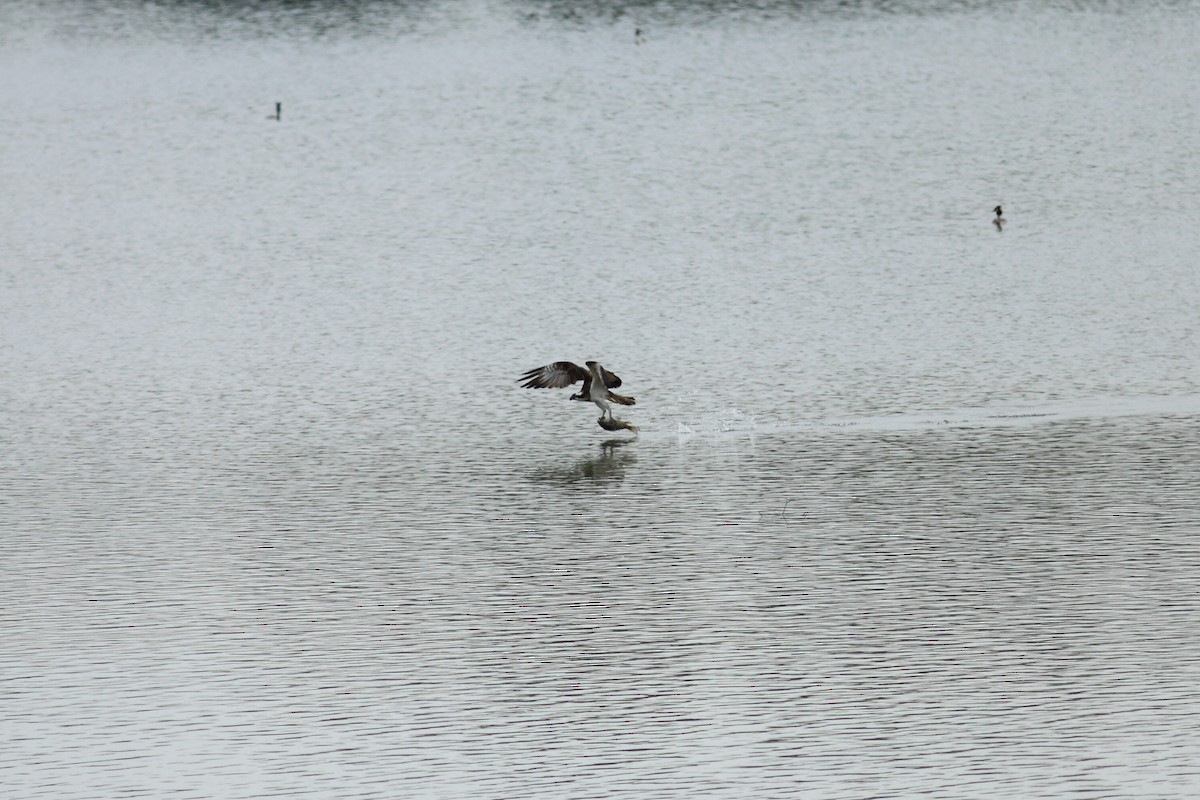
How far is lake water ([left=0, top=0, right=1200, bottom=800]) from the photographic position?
→ 49.0 feet

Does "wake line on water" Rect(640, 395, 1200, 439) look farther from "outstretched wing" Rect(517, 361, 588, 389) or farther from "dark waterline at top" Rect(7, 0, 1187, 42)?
"dark waterline at top" Rect(7, 0, 1187, 42)

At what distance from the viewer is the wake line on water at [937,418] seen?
26.5 meters

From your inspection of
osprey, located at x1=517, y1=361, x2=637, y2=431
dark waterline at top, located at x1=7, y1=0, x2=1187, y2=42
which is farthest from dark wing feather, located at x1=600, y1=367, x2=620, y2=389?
dark waterline at top, located at x1=7, y1=0, x2=1187, y2=42

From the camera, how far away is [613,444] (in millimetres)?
26141

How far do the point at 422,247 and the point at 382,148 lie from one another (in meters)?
14.9

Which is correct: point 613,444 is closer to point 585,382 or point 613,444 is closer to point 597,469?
point 585,382

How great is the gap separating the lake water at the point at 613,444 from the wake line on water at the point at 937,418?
0.12 meters

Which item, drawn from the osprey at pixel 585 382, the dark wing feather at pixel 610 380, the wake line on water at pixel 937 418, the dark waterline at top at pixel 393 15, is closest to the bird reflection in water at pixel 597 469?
the osprey at pixel 585 382

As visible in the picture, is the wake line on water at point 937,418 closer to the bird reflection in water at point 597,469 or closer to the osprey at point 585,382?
the osprey at point 585,382

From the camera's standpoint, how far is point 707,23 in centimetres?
7638

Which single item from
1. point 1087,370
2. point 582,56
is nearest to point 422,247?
point 1087,370

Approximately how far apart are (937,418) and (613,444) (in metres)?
4.96

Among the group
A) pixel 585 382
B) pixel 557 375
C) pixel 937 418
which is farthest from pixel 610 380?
pixel 937 418

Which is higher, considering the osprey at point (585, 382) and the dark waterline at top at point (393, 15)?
the dark waterline at top at point (393, 15)
